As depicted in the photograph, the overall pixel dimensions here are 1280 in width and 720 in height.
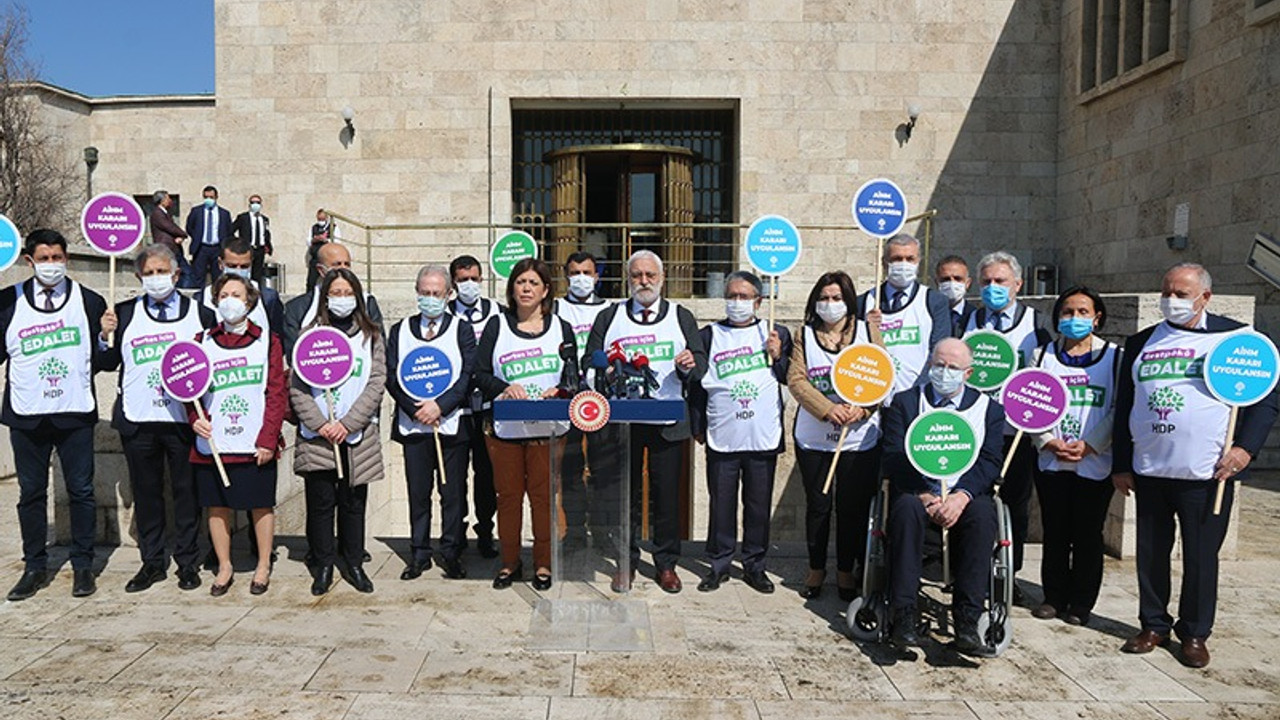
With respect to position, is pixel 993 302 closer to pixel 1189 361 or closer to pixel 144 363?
pixel 1189 361

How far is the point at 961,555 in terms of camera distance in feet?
15.9

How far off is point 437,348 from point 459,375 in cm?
22

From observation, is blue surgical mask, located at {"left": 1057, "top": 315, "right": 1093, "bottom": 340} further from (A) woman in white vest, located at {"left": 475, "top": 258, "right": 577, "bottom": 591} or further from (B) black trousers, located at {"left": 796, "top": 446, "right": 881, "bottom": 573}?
(A) woman in white vest, located at {"left": 475, "top": 258, "right": 577, "bottom": 591}

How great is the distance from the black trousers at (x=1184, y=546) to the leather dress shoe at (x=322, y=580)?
472 centimetres

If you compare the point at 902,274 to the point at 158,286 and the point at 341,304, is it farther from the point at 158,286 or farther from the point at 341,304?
the point at 158,286

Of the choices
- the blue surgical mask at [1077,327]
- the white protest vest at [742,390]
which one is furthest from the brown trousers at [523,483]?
the blue surgical mask at [1077,327]

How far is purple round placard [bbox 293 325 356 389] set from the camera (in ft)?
18.0

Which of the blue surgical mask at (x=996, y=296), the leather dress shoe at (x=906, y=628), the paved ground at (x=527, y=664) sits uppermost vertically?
the blue surgical mask at (x=996, y=296)

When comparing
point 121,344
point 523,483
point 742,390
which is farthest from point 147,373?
point 742,390

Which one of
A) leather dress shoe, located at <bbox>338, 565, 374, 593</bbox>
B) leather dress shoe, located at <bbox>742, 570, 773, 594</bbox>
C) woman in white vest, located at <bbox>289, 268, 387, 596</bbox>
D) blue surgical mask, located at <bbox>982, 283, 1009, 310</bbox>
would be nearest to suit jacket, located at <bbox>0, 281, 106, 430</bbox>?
woman in white vest, located at <bbox>289, 268, 387, 596</bbox>

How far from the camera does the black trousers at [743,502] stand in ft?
19.3

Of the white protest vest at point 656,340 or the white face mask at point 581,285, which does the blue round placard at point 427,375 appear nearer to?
the white protest vest at point 656,340

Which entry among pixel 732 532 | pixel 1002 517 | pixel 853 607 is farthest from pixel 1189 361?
pixel 732 532

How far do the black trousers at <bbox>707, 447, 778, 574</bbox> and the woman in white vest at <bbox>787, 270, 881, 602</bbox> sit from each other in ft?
0.90
